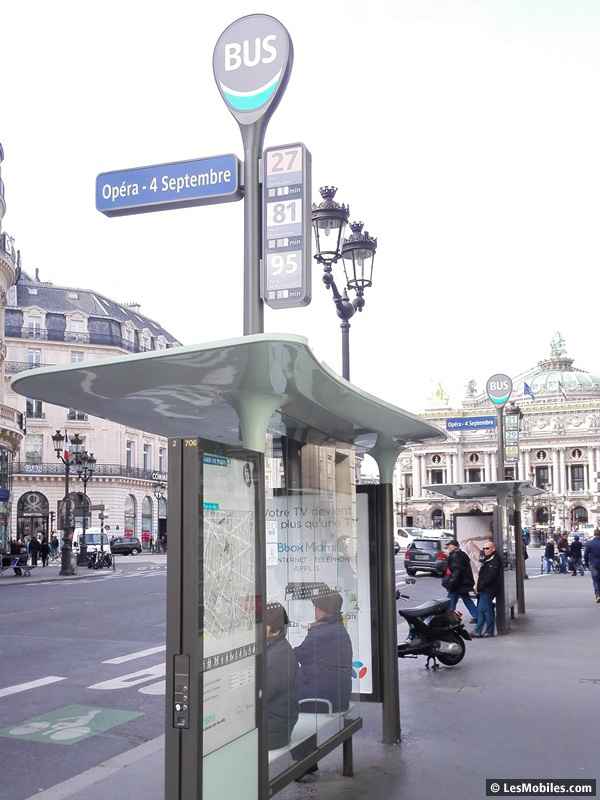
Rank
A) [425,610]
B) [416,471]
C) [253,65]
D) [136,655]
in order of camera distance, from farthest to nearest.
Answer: [416,471] → [136,655] → [425,610] → [253,65]

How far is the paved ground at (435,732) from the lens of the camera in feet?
21.3

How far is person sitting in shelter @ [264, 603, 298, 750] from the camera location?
551cm

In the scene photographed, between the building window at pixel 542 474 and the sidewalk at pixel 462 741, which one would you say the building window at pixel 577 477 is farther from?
the sidewalk at pixel 462 741

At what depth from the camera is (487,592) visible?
581 inches

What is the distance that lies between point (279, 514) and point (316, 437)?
912mm

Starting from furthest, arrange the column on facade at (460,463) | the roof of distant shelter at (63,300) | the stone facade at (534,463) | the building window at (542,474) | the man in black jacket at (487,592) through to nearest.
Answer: the column on facade at (460,463), the building window at (542,474), the stone facade at (534,463), the roof of distant shelter at (63,300), the man in black jacket at (487,592)

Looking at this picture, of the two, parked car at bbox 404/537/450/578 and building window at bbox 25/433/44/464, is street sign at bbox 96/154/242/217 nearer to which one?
parked car at bbox 404/537/450/578

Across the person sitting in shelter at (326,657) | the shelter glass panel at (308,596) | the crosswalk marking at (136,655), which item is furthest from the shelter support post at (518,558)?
the person sitting in shelter at (326,657)

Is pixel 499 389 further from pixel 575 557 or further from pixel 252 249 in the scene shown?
pixel 252 249

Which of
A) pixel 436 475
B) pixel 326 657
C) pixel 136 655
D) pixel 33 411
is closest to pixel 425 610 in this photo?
pixel 136 655

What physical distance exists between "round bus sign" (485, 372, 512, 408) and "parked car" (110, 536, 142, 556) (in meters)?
42.4

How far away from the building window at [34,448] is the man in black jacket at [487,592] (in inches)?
2332

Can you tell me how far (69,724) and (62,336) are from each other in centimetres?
6415

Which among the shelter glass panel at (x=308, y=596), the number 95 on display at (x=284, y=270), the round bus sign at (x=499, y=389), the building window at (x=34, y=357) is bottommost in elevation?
the shelter glass panel at (x=308, y=596)
